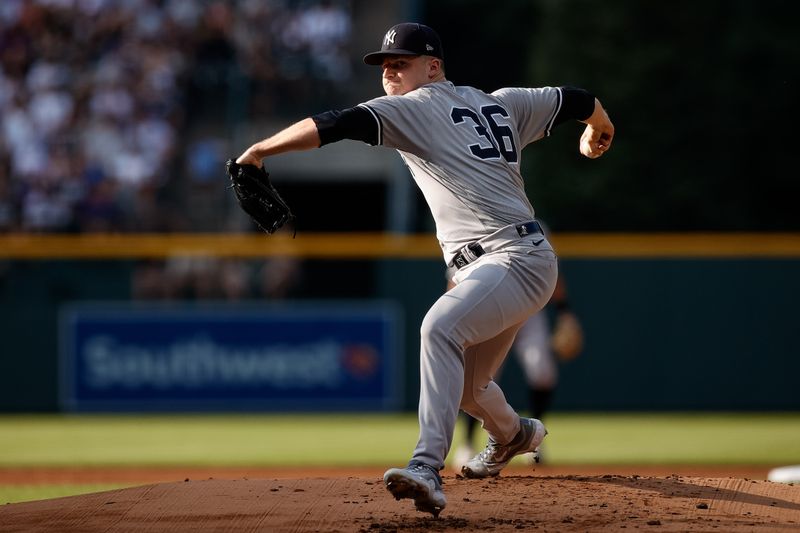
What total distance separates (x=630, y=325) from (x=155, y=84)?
6.58 m

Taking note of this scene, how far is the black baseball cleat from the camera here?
4.33m

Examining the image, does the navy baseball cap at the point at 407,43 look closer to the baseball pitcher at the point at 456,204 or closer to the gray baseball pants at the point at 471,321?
the baseball pitcher at the point at 456,204

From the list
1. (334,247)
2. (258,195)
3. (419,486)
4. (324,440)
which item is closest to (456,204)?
(258,195)

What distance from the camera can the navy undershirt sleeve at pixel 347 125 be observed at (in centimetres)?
442

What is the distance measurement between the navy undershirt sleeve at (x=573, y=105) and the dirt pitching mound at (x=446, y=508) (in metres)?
1.49

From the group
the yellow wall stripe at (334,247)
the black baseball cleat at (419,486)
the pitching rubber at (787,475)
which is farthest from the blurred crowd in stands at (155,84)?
the black baseball cleat at (419,486)

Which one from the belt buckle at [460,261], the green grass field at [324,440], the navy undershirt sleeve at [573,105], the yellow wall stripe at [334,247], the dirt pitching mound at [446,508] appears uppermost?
the navy undershirt sleeve at [573,105]

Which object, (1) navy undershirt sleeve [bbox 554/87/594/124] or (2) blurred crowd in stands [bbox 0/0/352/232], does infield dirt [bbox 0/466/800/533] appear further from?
(2) blurred crowd in stands [bbox 0/0/352/232]

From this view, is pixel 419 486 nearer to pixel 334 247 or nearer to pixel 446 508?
pixel 446 508

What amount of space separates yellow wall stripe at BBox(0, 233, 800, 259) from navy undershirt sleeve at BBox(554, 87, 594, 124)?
7.40 m

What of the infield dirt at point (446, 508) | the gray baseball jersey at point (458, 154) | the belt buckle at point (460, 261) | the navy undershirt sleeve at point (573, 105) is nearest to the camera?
the infield dirt at point (446, 508)

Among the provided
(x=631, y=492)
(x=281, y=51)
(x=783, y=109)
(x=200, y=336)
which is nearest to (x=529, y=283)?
(x=631, y=492)

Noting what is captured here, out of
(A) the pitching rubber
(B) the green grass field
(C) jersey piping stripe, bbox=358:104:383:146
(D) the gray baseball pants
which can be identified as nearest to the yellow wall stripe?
(B) the green grass field

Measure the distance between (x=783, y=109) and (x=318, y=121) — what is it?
49.0 ft
